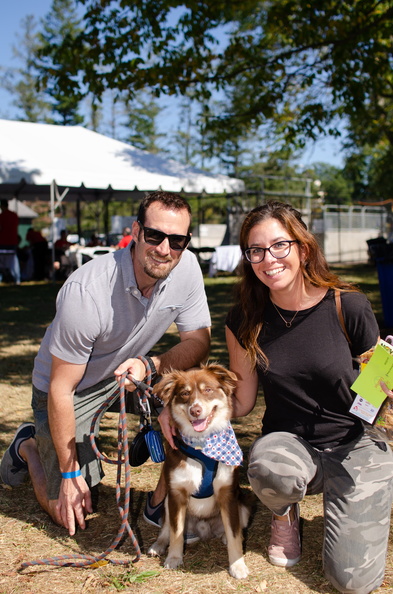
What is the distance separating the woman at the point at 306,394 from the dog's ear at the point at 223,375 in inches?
5.6

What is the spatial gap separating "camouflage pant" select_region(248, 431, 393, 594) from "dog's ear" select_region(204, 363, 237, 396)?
326 millimetres

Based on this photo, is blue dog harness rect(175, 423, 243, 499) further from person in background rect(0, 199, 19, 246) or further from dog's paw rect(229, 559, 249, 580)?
person in background rect(0, 199, 19, 246)

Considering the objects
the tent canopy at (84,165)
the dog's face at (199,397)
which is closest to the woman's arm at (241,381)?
the dog's face at (199,397)

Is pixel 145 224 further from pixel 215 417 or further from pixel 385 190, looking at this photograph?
pixel 385 190

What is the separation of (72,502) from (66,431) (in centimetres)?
42

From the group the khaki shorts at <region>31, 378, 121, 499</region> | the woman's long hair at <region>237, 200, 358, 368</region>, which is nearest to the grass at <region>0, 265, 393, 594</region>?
the khaki shorts at <region>31, 378, 121, 499</region>

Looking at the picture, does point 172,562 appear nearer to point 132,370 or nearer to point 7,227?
point 132,370

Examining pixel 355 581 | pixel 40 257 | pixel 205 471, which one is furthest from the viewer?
pixel 40 257

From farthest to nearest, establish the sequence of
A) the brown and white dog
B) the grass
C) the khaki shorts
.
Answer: the khaki shorts, the brown and white dog, the grass

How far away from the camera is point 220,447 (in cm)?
287

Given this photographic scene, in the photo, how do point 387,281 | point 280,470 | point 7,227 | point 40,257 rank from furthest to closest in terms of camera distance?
point 40,257 < point 7,227 < point 387,281 < point 280,470

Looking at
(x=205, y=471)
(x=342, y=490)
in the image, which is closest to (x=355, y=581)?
(x=342, y=490)

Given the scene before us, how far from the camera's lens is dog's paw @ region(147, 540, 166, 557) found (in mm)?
2994

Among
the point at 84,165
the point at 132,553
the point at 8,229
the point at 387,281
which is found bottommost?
the point at 132,553
